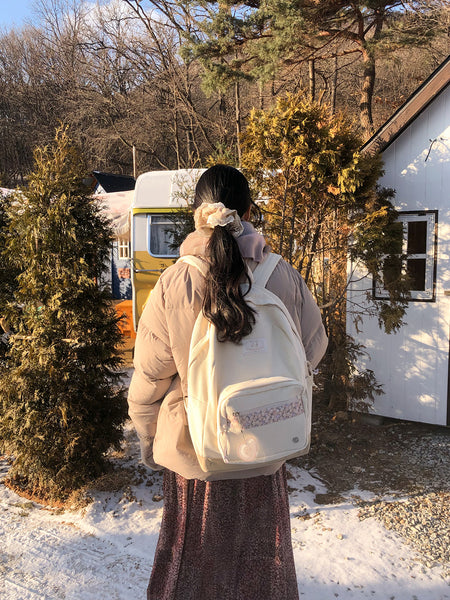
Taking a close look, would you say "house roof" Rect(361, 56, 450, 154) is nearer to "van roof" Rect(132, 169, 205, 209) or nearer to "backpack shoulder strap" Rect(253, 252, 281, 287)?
"backpack shoulder strap" Rect(253, 252, 281, 287)

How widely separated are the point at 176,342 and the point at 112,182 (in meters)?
15.4

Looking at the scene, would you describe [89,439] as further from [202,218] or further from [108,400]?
[202,218]

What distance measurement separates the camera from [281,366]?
1.63 meters

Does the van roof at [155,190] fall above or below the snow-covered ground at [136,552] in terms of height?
above

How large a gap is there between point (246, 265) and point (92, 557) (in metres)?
2.47

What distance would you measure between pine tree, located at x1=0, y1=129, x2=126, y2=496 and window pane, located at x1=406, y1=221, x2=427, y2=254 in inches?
129

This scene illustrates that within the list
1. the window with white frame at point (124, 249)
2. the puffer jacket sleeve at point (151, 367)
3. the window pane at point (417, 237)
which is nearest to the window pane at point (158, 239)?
the window pane at point (417, 237)

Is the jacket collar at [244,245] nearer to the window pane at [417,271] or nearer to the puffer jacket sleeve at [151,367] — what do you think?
the puffer jacket sleeve at [151,367]

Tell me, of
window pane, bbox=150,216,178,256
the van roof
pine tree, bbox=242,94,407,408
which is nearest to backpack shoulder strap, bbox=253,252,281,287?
pine tree, bbox=242,94,407,408

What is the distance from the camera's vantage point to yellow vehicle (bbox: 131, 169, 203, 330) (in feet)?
28.0

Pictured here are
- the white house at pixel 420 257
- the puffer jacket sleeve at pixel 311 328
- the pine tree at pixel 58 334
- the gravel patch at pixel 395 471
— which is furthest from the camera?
the white house at pixel 420 257

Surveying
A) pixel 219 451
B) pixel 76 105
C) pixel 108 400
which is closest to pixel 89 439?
pixel 108 400

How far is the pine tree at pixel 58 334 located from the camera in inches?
142

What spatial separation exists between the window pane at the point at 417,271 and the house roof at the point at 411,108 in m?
1.26
